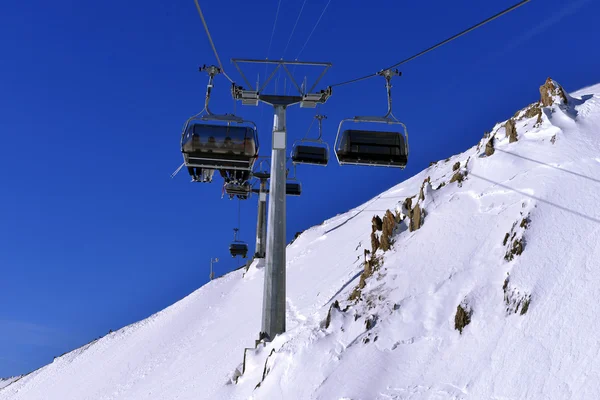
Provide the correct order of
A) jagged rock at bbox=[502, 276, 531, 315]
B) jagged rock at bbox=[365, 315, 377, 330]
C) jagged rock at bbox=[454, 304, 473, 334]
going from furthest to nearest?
jagged rock at bbox=[365, 315, 377, 330] → jagged rock at bbox=[454, 304, 473, 334] → jagged rock at bbox=[502, 276, 531, 315]

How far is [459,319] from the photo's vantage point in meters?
10.3

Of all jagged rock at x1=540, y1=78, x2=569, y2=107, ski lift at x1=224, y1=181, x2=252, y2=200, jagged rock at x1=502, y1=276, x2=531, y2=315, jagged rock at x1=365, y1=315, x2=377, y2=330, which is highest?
jagged rock at x1=540, y1=78, x2=569, y2=107

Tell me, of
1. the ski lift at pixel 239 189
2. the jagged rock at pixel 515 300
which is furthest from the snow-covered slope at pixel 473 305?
the ski lift at pixel 239 189

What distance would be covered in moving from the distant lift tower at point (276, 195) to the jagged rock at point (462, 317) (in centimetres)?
519

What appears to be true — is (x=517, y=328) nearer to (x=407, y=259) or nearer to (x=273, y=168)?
(x=407, y=259)

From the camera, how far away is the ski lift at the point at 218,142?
1310 cm

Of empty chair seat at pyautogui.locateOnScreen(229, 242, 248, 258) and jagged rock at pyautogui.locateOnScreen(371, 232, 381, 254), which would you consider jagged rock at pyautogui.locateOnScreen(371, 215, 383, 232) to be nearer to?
Result: jagged rock at pyautogui.locateOnScreen(371, 232, 381, 254)

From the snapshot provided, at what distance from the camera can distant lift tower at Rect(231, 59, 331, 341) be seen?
1471cm

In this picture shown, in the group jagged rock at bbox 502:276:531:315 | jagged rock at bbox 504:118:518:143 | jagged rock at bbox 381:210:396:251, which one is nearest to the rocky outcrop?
jagged rock at bbox 502:276:531:315

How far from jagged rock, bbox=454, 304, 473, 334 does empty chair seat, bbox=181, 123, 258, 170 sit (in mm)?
5072

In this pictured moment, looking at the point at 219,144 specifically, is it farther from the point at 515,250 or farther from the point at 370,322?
the point at 515,250

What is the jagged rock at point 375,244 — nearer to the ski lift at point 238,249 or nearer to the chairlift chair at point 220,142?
the chairlift chair at point 220,142

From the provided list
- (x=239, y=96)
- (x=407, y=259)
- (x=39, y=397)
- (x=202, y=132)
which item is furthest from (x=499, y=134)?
(x=39, y=397)

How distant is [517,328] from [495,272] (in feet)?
5.61
